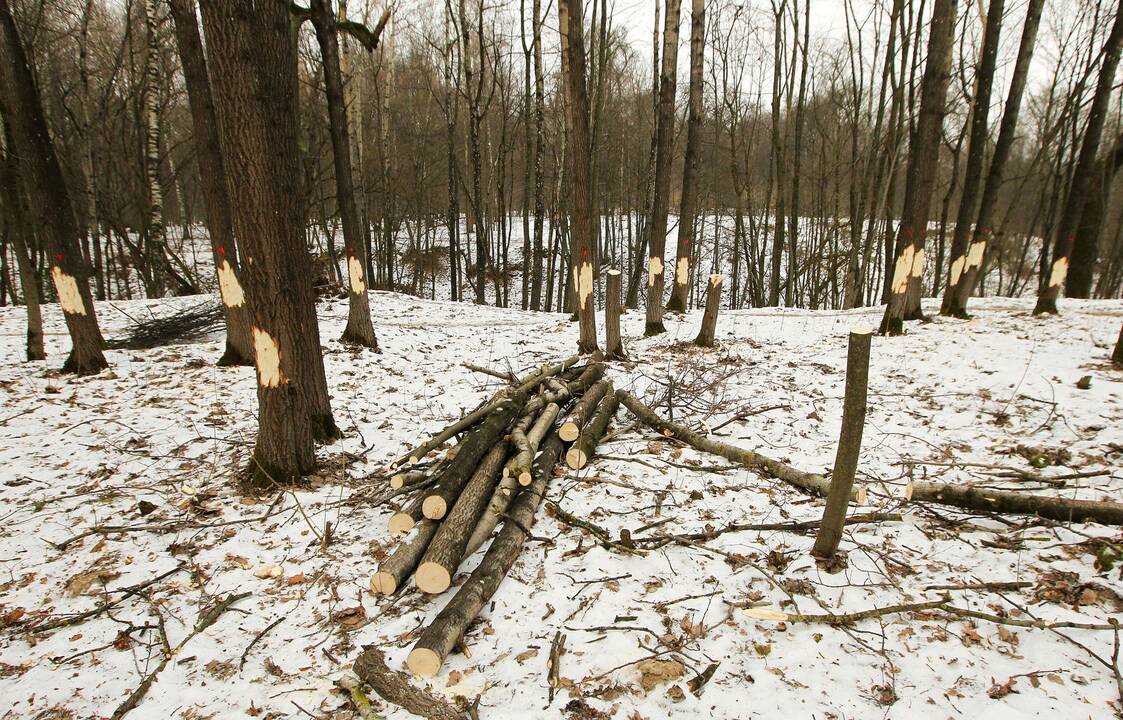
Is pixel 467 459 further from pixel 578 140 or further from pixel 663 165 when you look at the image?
pixel 663 165

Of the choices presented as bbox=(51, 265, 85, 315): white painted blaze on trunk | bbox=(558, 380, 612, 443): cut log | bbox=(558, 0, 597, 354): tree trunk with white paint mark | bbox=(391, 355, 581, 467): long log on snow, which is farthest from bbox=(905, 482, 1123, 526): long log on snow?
bbox=(51, 265, 85, 315): white painted blaze on trunk

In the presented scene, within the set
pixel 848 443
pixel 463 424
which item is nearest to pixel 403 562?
pixel 463 424

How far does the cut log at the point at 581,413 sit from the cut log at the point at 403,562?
56.1 inches

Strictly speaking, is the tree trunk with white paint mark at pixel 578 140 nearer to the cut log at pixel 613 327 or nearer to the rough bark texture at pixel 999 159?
the cut log at pixel 613 327

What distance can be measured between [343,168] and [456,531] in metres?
6.56

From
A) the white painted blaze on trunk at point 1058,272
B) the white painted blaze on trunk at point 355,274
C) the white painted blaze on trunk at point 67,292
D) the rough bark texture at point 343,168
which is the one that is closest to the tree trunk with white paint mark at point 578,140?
the rough bark texture at point 343,168

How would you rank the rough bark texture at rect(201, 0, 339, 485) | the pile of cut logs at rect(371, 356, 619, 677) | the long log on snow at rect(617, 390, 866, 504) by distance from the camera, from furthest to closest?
the long log on snow at rect(617, 390, 866, 504) < the rough bark texture at rect(201, 0, 339, 485) < the pile of cut logs at rect(371, 356, 619, 677)

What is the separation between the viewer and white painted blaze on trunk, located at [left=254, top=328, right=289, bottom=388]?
13.2 ft

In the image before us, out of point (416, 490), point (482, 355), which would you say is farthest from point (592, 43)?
point (416, 490)

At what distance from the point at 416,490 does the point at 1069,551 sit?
14.2 feet

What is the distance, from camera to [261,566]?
3336mm

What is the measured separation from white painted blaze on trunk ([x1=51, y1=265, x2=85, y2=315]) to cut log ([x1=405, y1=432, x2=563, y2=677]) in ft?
22.7

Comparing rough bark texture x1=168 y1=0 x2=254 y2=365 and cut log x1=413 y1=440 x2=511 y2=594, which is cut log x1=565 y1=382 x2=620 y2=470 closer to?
cut log x1=413 y1=440 x2=511 y2=594

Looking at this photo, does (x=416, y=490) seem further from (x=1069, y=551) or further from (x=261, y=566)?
(x=1069, y=551)
